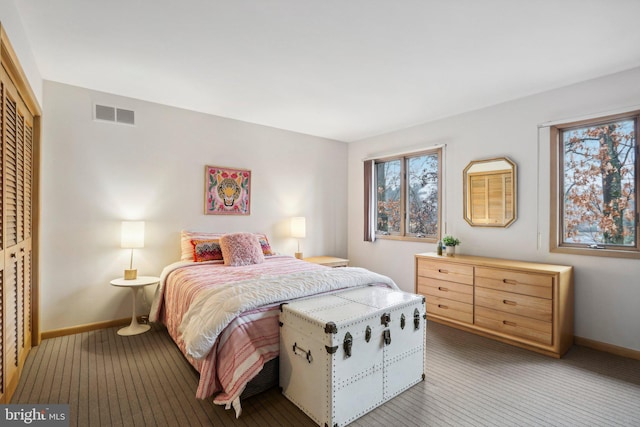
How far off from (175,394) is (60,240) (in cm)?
212

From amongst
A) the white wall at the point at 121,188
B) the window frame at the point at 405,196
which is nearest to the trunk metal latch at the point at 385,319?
the window frame at the point at 405,196

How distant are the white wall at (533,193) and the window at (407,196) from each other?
6.8 inches

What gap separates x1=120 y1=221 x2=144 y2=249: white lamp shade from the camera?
3.28 metres

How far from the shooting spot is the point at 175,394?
2170 mm

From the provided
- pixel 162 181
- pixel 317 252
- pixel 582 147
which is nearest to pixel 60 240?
pixel 162 181

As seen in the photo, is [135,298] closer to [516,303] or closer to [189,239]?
[189,239]

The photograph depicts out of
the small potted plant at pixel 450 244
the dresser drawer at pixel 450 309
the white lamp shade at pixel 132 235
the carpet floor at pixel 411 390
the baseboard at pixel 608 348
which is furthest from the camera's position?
the small potted plant at pixel 450 244

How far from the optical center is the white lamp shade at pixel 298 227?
15.2 ft

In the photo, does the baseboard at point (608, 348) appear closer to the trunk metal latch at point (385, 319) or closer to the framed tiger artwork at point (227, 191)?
the trunk metal latch at point (385, 319)

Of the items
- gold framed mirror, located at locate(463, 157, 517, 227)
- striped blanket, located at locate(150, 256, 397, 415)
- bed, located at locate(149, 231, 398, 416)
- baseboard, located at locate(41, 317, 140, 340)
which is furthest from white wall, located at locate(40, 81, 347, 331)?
gold framed mirror, located at locate(463, 157, 517, 227)

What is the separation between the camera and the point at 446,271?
359cm

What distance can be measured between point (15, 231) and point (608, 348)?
16.1ft

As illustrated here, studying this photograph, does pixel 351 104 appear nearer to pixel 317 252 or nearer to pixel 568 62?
pixel 568 62

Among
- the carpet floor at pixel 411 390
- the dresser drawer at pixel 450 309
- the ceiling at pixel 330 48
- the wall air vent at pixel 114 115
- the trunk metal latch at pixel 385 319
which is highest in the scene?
the ceiling at pixel 330 48
